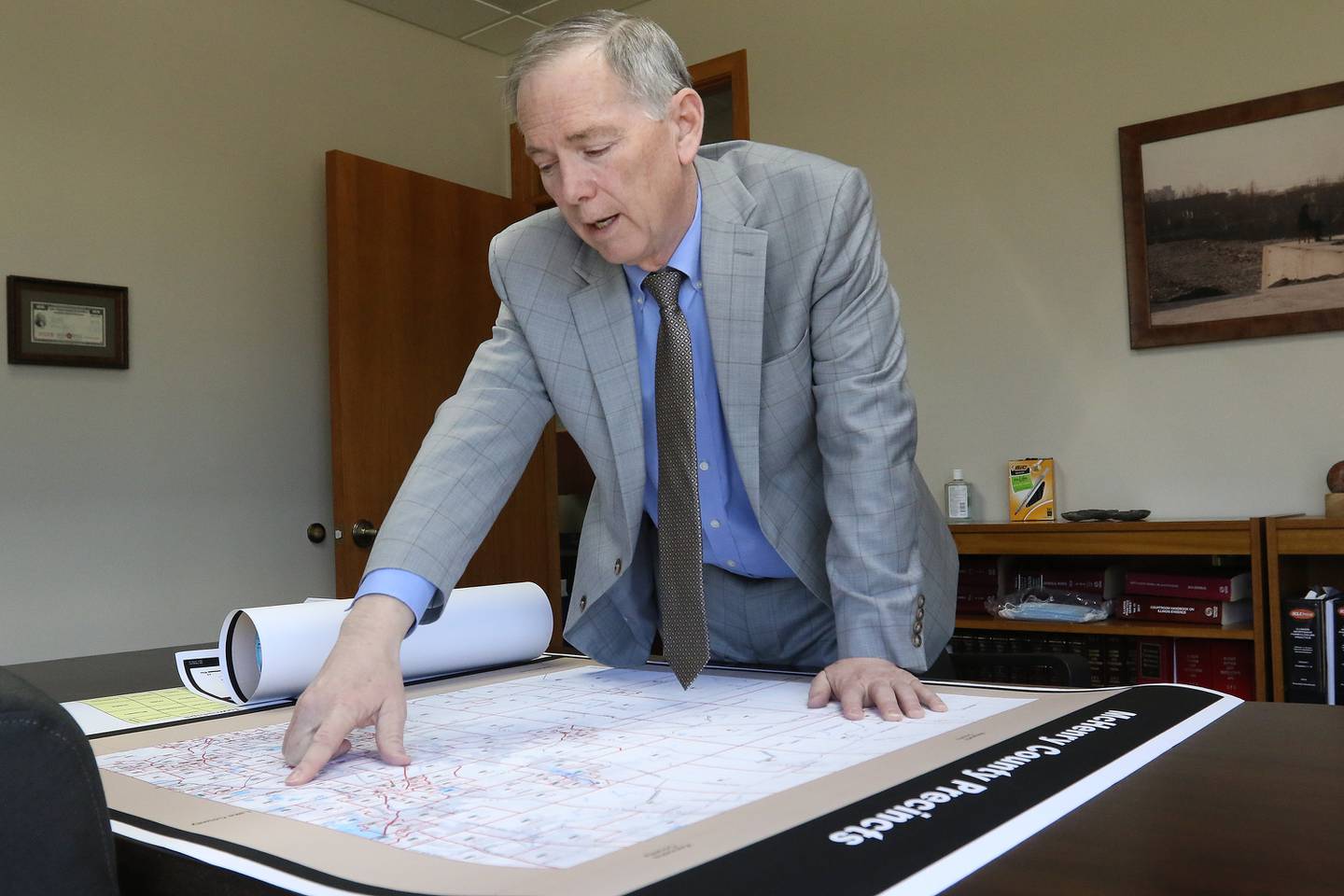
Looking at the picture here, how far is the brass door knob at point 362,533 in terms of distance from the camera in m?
3.50

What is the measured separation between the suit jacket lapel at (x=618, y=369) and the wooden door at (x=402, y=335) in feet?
7.61

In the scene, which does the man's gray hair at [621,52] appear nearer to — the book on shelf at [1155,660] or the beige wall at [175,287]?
the book on shelf at [1155,660]

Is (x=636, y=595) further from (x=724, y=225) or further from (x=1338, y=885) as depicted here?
(x=1338, y=885)

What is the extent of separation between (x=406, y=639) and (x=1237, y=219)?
8.76ft

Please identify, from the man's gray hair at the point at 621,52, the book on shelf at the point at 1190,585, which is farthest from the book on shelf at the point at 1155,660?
the man's gray hair at the point at 621,52

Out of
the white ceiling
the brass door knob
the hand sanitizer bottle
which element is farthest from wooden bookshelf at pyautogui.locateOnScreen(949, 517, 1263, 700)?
the white ceiling

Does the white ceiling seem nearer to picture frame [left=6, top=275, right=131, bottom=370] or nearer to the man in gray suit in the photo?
picture frame [left=6, top=275, right=131, bottom=370]

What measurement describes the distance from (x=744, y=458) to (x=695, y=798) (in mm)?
632

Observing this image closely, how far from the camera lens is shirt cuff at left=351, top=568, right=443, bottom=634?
1.17 meters

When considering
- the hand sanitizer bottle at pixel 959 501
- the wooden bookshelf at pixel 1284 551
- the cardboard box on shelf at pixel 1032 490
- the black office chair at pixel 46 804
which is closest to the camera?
the black office chair at pixel 46 804

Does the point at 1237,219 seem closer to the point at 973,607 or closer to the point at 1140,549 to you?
the point at 1140,549

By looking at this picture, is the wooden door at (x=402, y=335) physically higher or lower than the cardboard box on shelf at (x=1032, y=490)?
higher

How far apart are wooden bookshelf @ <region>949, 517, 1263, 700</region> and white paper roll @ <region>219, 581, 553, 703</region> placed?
1.79 meters

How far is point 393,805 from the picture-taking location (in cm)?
77
